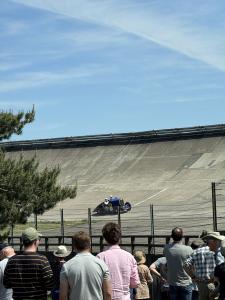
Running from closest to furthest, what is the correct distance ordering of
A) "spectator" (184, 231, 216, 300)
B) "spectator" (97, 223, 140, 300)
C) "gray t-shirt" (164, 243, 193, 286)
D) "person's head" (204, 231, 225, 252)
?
"spectator" (97, 223, 140, 300)
"person's head" (204, 231, 225, 252)
"spectator" (184, 231, 216, 300)
"gray t-shirt" (164, 243, 193, 286)

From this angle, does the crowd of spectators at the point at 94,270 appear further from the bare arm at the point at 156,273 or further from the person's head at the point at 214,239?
the bare arm at the point at 156,273

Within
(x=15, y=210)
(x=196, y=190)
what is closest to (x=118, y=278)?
(x=15, y=210)

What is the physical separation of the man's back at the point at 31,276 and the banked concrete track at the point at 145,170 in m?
25.2

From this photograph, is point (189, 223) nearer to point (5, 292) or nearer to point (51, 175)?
point (51, 175)

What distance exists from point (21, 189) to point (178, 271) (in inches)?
541

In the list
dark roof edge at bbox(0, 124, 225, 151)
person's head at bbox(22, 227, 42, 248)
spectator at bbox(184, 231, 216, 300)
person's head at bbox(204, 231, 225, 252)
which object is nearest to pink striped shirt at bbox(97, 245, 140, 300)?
person's head at bbox(22, 227, 42, 248)

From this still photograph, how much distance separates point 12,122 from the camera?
950 inches

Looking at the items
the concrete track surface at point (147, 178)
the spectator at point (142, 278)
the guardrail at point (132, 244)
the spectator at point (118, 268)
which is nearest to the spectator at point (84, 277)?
the spectator at point (118, 268)

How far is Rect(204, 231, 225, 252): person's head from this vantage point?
893 centimetres

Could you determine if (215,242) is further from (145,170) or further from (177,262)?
(145,170)

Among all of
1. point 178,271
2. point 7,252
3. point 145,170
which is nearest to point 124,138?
point 145,170

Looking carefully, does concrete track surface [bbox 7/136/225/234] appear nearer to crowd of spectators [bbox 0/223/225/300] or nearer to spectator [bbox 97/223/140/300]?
crowd of spectators [bbox 0/223/225/300]

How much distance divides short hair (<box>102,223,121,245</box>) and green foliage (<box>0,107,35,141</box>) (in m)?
16.9

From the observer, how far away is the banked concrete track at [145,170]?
1551 inches
